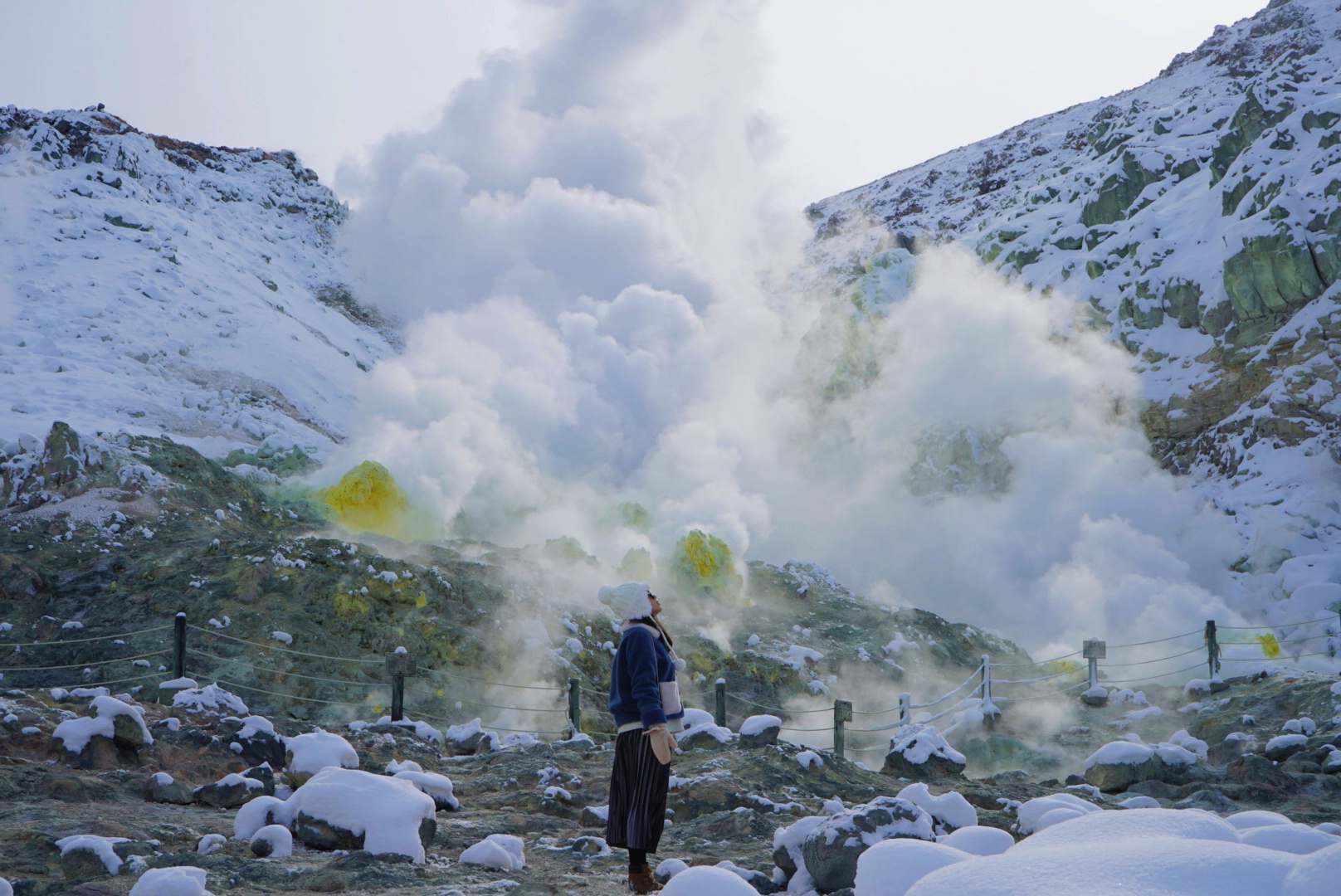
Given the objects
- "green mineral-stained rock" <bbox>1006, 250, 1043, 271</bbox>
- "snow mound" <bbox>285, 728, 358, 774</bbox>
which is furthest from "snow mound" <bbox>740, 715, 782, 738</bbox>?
"green mineral-stained rock" <bbox>1006, 250, 1043, 271</bbox>

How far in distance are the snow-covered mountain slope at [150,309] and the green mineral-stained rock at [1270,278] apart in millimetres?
28765

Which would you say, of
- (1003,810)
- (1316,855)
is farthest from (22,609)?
(1316,855)

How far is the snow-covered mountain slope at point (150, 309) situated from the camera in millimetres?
25812

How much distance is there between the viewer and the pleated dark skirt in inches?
190

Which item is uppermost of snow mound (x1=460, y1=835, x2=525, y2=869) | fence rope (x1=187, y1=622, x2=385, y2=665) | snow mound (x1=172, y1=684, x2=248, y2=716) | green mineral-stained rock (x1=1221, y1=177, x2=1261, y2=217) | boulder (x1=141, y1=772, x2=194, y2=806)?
green mineral-stained rock (x1=1221, y1=177, x2=1261, y2=217)

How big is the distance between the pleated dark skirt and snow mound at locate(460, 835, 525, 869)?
26.0 inches

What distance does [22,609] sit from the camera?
47.6 feet

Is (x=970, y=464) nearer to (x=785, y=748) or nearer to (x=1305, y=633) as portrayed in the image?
(x=1305, y=633)

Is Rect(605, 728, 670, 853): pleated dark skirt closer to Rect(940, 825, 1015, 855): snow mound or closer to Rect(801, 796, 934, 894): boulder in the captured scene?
Rect(801, 796, 934, 894): boulder

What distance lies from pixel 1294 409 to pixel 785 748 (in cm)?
2594

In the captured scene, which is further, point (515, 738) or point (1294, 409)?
point (1294, 409)

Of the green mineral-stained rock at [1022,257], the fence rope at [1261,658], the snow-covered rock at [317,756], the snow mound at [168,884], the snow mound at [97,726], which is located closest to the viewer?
the snow mound at [168,884]

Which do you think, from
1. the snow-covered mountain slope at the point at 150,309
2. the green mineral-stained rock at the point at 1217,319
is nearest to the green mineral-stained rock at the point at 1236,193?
the green mineral-stained rock at the point at 1217,319

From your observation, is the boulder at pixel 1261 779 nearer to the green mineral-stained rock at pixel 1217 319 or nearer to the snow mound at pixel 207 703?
the snow mound at pixel 207 703
